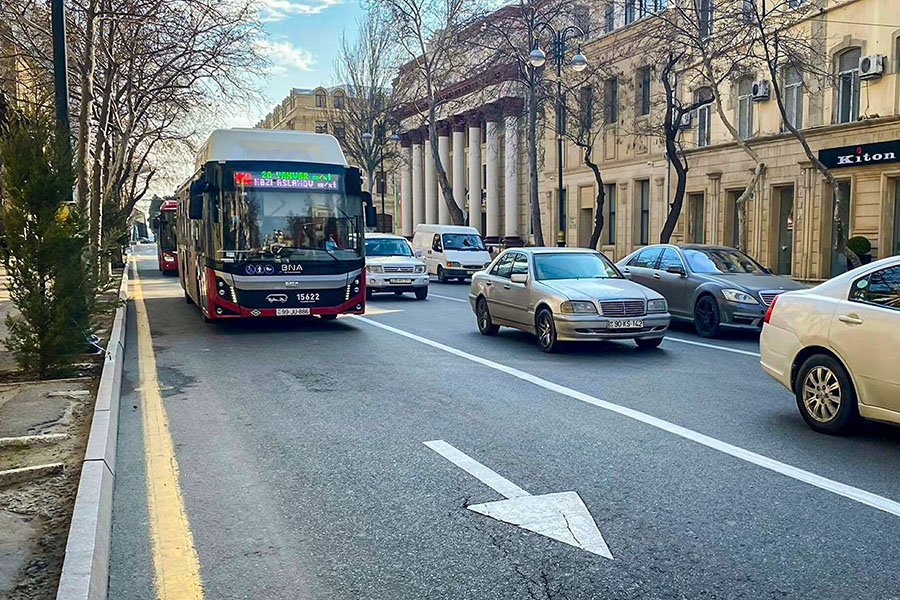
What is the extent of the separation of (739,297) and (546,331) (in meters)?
3.64

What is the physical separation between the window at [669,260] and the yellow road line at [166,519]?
9419 millimetres

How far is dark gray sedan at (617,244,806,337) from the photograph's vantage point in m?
13.2

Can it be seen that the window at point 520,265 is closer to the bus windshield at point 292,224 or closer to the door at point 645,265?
the bus windshield at point 292,224

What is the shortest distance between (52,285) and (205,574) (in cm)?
617

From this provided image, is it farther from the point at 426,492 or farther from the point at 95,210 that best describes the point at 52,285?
the point at 95,210

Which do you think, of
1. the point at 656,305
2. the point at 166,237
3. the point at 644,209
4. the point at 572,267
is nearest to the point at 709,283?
the point at 656,305

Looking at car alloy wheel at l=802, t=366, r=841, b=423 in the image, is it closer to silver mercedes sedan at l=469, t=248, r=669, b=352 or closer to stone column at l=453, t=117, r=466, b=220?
silver mercedes sedan at l=469, t=248, r=669, b=352

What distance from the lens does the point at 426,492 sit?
5383mm

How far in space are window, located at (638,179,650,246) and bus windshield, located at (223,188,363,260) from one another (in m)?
24.6

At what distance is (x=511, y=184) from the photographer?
5050 centimetres

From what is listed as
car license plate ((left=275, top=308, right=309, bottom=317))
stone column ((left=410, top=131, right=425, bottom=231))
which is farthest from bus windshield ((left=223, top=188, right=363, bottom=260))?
stone column ((left=410, top=131, right=425, bottom=231))

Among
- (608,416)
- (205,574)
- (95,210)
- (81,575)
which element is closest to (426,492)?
(205,574)

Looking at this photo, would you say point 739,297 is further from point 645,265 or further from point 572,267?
point 572,267

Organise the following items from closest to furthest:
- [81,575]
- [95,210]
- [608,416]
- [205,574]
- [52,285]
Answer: [81,575] → [205,574] → [608,416] → [52,285] → [95,210]
